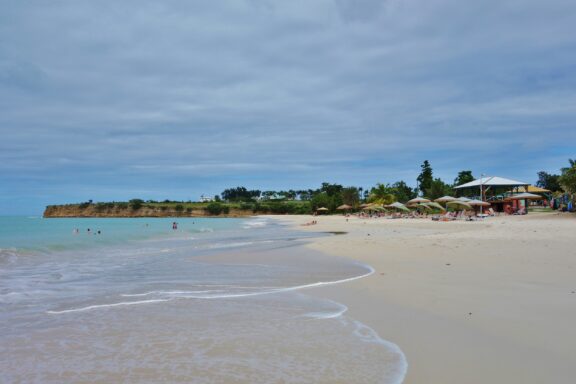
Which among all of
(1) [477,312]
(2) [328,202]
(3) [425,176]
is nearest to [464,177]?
(3) [425,176]

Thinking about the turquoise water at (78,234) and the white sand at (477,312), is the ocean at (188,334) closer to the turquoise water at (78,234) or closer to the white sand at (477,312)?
the white sand at (477,312)

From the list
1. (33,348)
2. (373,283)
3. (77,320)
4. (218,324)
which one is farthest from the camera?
(373,283)

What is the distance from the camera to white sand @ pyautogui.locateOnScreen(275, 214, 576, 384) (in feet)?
12.9

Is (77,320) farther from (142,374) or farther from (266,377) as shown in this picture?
(266,377)

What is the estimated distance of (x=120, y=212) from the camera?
154m

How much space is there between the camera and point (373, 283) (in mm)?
8805

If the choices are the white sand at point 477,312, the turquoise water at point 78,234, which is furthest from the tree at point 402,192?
the white sand at point 477,312

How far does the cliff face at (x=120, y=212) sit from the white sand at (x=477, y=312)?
4851 inches

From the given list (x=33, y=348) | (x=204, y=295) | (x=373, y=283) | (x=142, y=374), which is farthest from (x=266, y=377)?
(x=373, y=283)

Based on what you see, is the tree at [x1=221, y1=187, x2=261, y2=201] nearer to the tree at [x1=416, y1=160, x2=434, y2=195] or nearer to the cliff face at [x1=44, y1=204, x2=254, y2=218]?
the cliff face at [x1=44, y1=204, x2=254, y2=218]

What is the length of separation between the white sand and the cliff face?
123 meters

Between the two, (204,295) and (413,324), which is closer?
(413,324)

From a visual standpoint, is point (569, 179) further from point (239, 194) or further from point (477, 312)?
point (239, 194)

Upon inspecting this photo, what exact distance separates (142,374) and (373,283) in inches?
223
